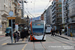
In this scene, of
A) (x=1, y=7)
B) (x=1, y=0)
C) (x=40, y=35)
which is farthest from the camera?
(x=1, y=7)

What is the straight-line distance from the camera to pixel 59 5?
7325cm

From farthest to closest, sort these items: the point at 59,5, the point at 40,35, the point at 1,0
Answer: the point at 59,5, the point at 1,0, the point at 40,35

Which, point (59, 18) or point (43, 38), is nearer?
point (43, 38)

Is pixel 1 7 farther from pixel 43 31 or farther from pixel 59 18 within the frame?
pixel 59 18

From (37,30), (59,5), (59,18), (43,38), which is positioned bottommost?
(43,38)

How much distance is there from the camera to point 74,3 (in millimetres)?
36062

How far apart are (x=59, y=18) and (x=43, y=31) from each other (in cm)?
5802

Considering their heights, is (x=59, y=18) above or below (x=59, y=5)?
below

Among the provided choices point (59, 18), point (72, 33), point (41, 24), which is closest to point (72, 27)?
point (72, 33)

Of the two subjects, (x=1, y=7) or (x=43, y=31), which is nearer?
(x=43, y=31)

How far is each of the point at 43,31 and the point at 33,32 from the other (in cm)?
138

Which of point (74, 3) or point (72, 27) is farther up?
point (74, 3)

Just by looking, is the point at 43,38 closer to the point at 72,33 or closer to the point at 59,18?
the point at 72,33

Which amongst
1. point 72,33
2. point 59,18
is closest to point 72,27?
point 72,33
